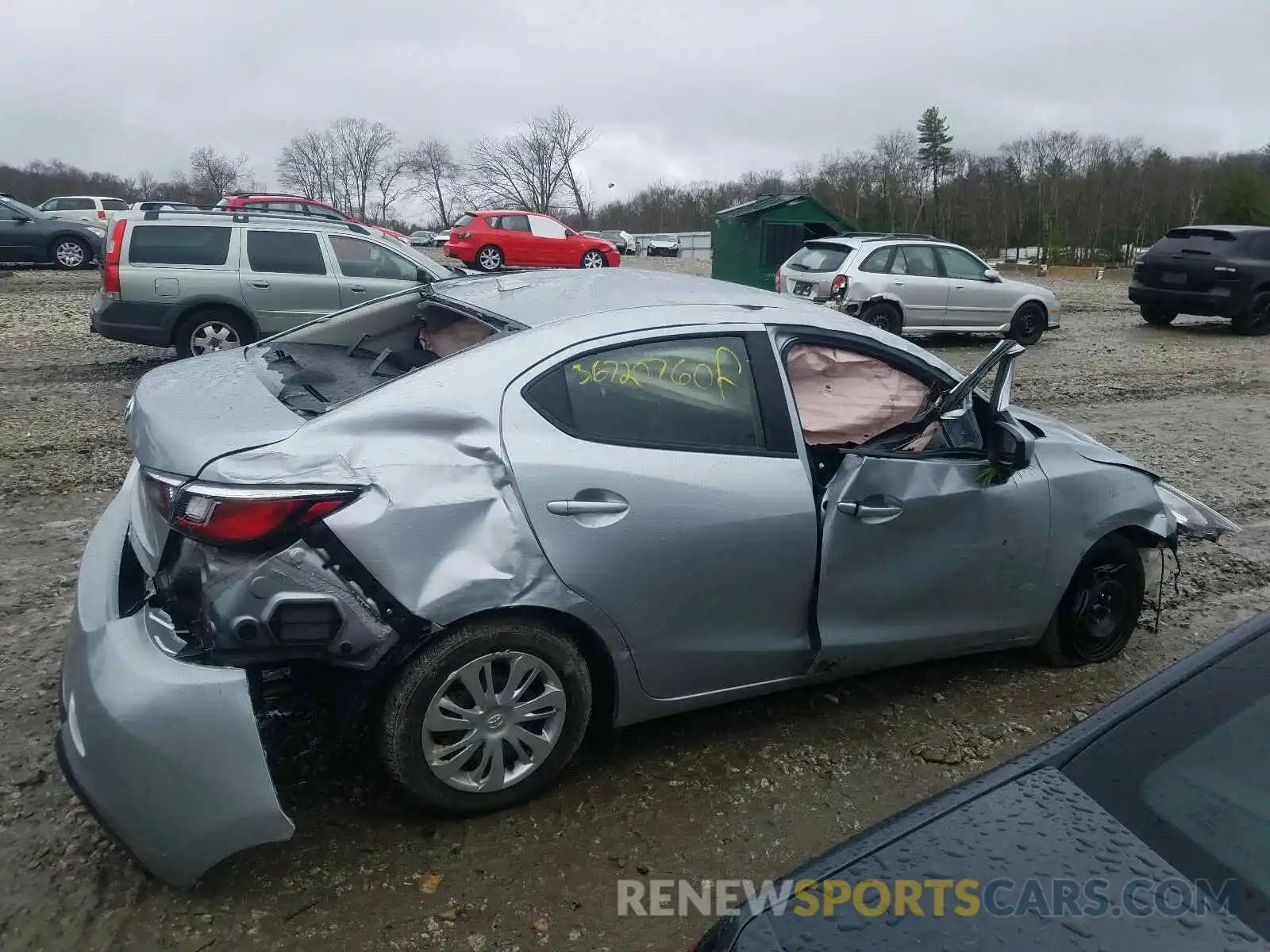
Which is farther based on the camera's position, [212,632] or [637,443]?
[637,443]

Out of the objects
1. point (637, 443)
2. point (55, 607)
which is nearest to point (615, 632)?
point (637, 443)

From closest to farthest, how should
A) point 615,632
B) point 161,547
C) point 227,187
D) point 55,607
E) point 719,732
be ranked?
point 161,547
point 615,632
point 719,732
point 55,607
point 227,187

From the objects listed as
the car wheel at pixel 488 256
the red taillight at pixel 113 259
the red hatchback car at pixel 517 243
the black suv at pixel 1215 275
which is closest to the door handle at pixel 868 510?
the red taillight at pixel 113 259

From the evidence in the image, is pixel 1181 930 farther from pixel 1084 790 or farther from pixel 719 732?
pixel 719 732

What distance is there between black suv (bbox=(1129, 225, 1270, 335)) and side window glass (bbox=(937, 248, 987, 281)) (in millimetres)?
3622

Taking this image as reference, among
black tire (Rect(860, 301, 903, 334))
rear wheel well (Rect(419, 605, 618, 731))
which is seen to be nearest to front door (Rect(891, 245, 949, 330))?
black tire (Rect(860, 301, 903, 334))

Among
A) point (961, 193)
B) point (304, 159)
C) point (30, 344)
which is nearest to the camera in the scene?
point (30, 344)

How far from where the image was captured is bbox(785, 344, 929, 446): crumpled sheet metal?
11.5ft

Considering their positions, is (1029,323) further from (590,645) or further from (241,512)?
(241,512)

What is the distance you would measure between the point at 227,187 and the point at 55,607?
237 ft

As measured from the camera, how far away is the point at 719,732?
3.58 metres

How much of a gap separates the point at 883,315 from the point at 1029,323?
276 centimetres

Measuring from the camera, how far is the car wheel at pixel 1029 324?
1437 cm

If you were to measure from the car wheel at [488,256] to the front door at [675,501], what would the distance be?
22.4 metres
